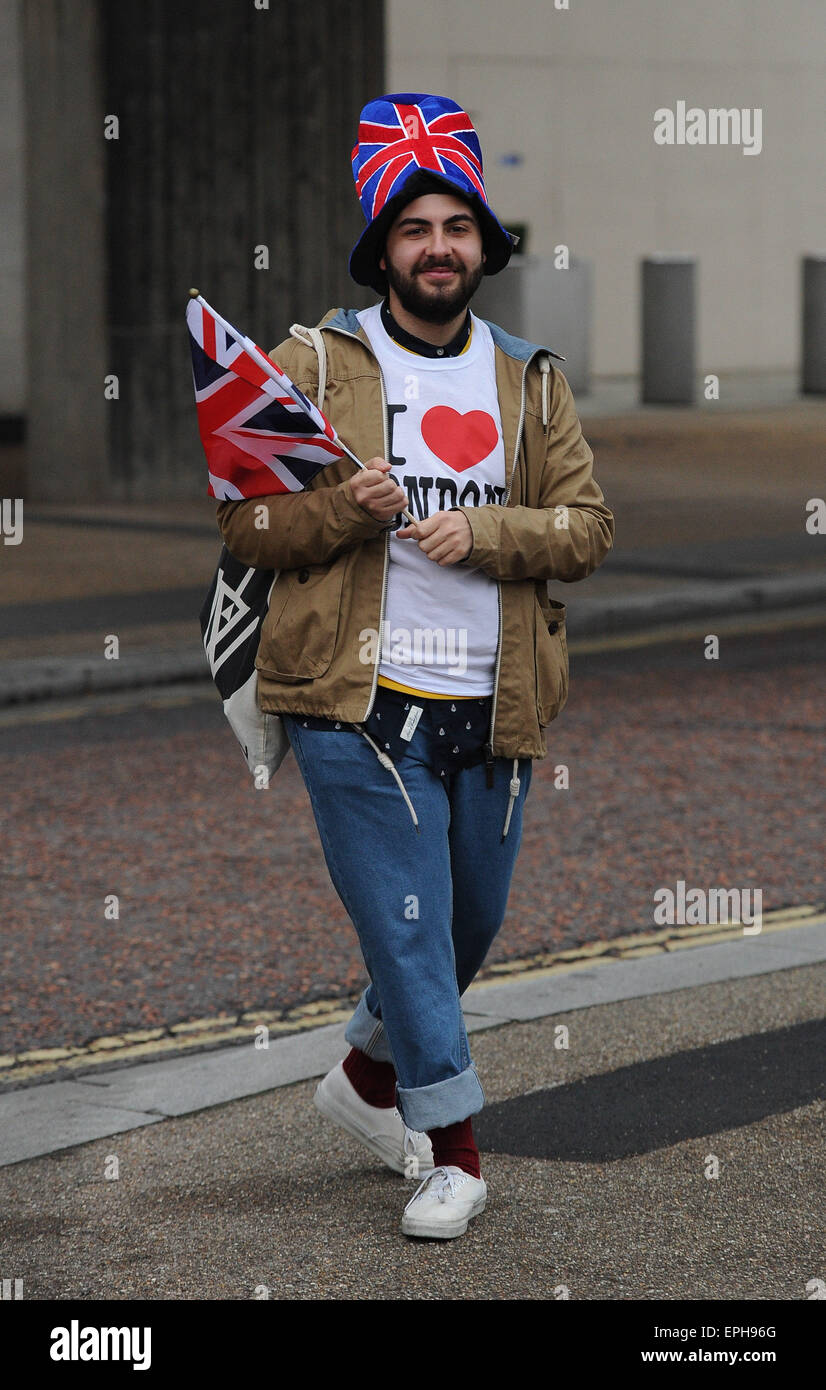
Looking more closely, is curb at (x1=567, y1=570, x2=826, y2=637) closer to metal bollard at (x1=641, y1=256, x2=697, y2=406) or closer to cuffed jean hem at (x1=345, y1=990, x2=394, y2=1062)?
cuffed jean hem at (x1=345, y1=990, x2=394, y2=1062)

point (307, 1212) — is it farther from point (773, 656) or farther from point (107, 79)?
point (107, 79)

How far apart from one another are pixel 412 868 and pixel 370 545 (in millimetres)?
551

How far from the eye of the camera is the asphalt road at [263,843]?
5.91m

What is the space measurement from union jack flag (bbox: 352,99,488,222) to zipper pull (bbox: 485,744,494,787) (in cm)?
93

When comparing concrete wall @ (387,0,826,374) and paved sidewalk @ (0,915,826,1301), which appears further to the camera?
concrete wall @ (387,0,826,374)

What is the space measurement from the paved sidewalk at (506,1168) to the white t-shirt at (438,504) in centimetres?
98

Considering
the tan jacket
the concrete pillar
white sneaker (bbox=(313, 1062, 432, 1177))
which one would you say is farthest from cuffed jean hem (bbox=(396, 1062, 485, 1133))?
the concrete pillar

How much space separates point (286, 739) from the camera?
4098mm

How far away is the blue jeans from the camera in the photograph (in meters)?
3.93

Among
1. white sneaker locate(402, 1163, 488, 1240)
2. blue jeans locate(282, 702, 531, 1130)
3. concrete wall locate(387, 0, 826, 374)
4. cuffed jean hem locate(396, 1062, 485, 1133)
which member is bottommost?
white sneaker locate(402, 1163, 488, 1240)

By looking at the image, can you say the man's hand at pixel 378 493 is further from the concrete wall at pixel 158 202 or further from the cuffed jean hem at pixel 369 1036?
the concrete wall at pixel 158 202

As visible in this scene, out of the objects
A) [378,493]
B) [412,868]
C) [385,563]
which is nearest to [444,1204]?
[412,868]

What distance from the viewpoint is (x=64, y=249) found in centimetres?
1673

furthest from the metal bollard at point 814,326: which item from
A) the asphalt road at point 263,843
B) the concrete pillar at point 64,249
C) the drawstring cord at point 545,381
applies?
the drawstring cord at point 545,381
